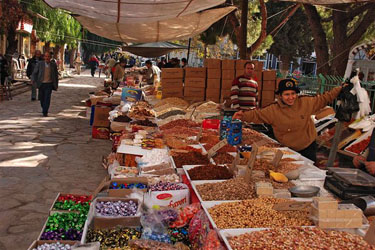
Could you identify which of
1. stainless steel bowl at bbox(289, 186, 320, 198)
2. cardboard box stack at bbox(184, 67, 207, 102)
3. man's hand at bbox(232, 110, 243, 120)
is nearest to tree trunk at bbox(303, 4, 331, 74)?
cardboard box stack at bbox(184, 67, 207, 102)

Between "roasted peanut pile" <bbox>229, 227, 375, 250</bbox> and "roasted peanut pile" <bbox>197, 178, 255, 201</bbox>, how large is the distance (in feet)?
2.10

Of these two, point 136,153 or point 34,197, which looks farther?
point 34,197

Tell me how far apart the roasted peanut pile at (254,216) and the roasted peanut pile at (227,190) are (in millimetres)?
183

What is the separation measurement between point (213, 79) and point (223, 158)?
14.0 feet

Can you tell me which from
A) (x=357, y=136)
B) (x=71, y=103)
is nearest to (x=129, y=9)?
(x=357, y=136)

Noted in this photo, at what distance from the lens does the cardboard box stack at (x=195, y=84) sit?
26.9 feet

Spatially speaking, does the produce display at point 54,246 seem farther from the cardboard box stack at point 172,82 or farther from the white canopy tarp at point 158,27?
the cardboard box stack at point 172,82

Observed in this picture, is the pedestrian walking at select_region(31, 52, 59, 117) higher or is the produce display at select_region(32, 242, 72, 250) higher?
the pedestrian walking at select_region(31, 52, 59, 117)

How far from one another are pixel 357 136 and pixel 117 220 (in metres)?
4.22

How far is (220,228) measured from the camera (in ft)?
8.30

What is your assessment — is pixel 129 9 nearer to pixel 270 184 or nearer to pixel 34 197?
pixel 34 197

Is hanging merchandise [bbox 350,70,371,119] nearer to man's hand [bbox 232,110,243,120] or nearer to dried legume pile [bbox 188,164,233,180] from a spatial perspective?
man's hand [bbox 232,110,243,120]

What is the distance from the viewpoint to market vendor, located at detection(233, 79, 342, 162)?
14.6ft

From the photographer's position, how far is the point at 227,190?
10.2 ft
